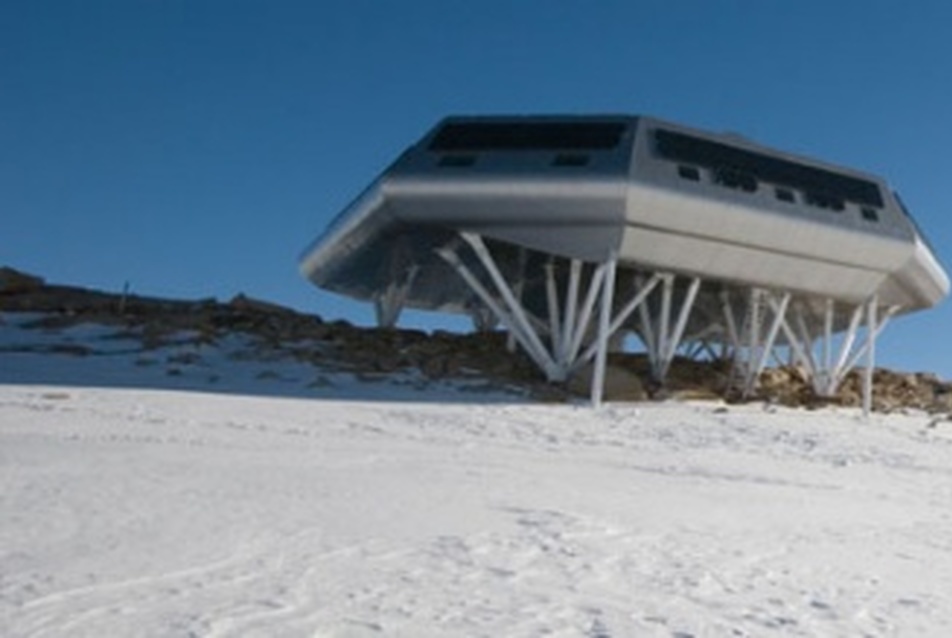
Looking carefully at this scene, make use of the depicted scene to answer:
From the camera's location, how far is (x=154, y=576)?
6.49 metres

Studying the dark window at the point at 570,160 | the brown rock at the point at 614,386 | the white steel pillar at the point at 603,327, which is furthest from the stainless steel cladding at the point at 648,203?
the brown rock at the point at 614,386

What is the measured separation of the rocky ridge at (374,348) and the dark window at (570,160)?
5165 millimetres

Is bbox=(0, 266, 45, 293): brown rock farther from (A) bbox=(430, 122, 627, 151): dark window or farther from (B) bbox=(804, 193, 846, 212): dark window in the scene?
(B) bbox=(804, 193, 846, 212): dark window

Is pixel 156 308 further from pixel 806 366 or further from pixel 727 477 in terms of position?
pixel 727 477

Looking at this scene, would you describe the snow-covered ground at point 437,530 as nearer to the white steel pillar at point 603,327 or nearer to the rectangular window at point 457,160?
the white steel pillar at point 603,327

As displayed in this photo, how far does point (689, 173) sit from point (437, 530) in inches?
785

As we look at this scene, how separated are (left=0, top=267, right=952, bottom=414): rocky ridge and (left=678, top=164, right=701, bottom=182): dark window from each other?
509 centimetres

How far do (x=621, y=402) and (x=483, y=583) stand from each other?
19860 millimetres

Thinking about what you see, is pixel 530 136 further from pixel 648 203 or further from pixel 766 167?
pixel 766 167

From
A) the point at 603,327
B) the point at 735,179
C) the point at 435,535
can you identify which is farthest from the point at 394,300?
the point at 435,535

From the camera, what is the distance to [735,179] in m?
27.8

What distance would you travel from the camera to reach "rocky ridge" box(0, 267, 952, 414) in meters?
27.2

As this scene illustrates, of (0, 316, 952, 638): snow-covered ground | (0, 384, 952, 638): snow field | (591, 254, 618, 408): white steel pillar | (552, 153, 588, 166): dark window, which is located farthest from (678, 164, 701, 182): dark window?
(0, 384, 952, 638): snow field

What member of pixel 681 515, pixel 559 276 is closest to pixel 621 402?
pixel 559 276
